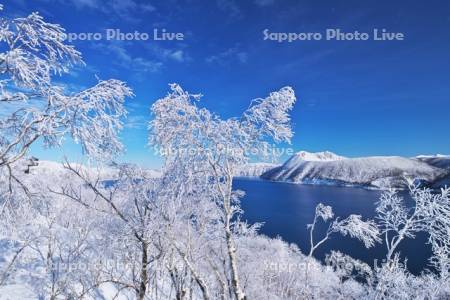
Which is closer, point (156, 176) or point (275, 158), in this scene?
point (275, 158)

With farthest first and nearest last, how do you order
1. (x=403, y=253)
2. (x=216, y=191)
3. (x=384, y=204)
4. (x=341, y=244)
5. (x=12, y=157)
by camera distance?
1. (x=341, y=244)
2. (x=403, y=253)
3. (x=384, y=204)
4. (x=216, y=191)
5. (x=12, y=157)

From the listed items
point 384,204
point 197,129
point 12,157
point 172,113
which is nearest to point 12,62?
point 12,157

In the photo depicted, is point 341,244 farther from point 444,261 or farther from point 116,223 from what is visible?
point 116,223

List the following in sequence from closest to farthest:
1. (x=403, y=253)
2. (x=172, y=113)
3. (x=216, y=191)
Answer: (x=172, y=113)
(x=216, y=191)
(x=403, y=253)

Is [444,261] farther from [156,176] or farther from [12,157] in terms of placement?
[12,157]

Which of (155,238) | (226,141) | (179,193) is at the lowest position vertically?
(155,238)

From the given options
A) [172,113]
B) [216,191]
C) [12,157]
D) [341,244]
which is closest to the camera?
[12,157]

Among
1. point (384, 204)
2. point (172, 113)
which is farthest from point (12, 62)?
point (384, 204)

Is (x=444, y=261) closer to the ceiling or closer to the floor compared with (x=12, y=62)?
closer to the floor

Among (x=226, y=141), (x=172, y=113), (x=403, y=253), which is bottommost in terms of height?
(x=403, y=253)
